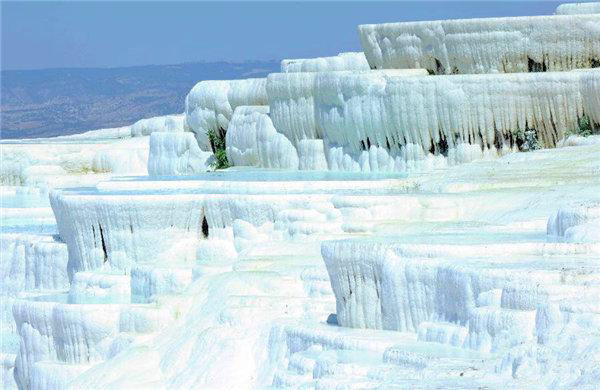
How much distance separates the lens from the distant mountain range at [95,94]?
124 metres

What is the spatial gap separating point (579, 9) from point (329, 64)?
213 inches

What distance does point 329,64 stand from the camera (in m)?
39.5

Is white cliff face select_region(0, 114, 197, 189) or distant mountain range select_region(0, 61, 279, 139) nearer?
white cliff face select_region(0, 114, 197, 189)

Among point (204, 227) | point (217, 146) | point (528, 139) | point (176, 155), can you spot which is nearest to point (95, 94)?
point (176, 155)

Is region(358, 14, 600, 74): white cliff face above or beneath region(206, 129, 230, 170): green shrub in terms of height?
above

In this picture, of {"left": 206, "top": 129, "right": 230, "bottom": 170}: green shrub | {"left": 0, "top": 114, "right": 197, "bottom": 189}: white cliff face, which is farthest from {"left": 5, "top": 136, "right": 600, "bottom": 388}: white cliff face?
{"left": 0, "top": 114, "right": 197, "bottom": 189}: white cliff face

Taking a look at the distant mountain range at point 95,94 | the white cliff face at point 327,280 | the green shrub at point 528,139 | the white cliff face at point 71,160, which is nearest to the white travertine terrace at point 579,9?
the green shrub at point 528,139

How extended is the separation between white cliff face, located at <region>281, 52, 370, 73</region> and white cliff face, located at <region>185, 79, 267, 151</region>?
3.26 ft

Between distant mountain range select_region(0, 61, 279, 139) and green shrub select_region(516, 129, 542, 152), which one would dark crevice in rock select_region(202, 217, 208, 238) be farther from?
distant mountain range select_region(0, 61, 279, 139)

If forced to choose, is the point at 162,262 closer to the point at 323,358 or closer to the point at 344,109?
the point at 344,109

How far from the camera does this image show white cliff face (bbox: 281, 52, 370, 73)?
3938 centimetres

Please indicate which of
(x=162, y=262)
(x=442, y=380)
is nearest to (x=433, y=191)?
(x=162, y=262)

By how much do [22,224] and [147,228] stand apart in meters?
7.35

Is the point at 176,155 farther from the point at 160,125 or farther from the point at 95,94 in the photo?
the point at 95,94
